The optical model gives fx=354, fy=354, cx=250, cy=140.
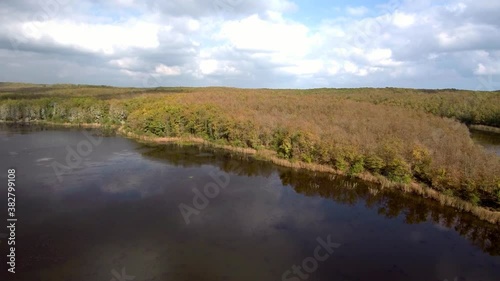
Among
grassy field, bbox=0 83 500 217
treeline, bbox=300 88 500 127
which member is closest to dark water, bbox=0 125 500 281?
grassy field, bbox=0 83 500 217

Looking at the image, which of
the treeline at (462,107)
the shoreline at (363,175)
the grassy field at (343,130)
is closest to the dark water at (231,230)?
the shoreline at (363,175)

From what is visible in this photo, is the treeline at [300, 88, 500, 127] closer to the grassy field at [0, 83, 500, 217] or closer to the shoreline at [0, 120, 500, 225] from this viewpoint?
the grassy field at [0, 83, 500, 217]

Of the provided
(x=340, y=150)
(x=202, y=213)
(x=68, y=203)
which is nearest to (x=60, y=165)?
(x=68, y=203)

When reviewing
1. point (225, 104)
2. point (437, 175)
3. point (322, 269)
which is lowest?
point (322, 269)

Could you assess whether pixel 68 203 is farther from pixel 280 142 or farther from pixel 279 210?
pixel 280 142

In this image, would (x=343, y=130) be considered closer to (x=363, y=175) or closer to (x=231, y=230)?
(x=363, y=175)
